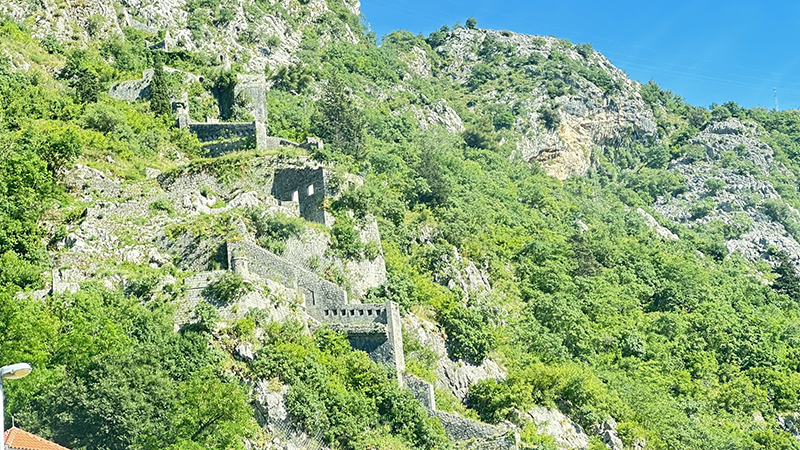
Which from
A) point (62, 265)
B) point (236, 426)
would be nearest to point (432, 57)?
point (62, 265)

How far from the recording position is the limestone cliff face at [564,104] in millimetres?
95375

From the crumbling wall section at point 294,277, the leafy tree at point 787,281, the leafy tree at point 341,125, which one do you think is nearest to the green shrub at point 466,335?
the crumbling wall section at point 294,277

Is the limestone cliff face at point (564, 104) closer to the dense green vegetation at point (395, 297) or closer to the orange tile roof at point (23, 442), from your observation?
the dense green vegetation at point (395, 297)

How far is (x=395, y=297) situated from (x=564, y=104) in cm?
6179

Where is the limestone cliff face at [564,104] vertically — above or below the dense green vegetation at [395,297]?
above

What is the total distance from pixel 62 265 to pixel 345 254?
13.3m

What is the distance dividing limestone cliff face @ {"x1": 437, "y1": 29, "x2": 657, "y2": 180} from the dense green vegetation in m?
3.26

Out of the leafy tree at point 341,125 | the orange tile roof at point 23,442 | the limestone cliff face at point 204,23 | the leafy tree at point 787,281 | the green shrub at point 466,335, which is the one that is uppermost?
the limestone cliff face at point 204,23

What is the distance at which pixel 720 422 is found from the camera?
5209 centimetres

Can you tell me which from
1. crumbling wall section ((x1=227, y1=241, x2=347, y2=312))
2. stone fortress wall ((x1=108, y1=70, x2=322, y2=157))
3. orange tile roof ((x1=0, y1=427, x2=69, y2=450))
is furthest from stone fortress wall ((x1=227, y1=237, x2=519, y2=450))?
orange tile roof ((x1=0, y1=427, x2=69, y2=450))

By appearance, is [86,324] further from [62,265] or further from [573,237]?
[573,237]

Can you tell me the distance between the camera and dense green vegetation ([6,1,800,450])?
30922 mm

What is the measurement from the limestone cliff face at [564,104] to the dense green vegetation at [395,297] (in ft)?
10.7

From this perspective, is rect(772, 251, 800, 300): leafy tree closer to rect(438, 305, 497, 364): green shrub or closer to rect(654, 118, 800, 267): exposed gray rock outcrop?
rect(654, 118, 800, 267): exposed gray rock outcrop
